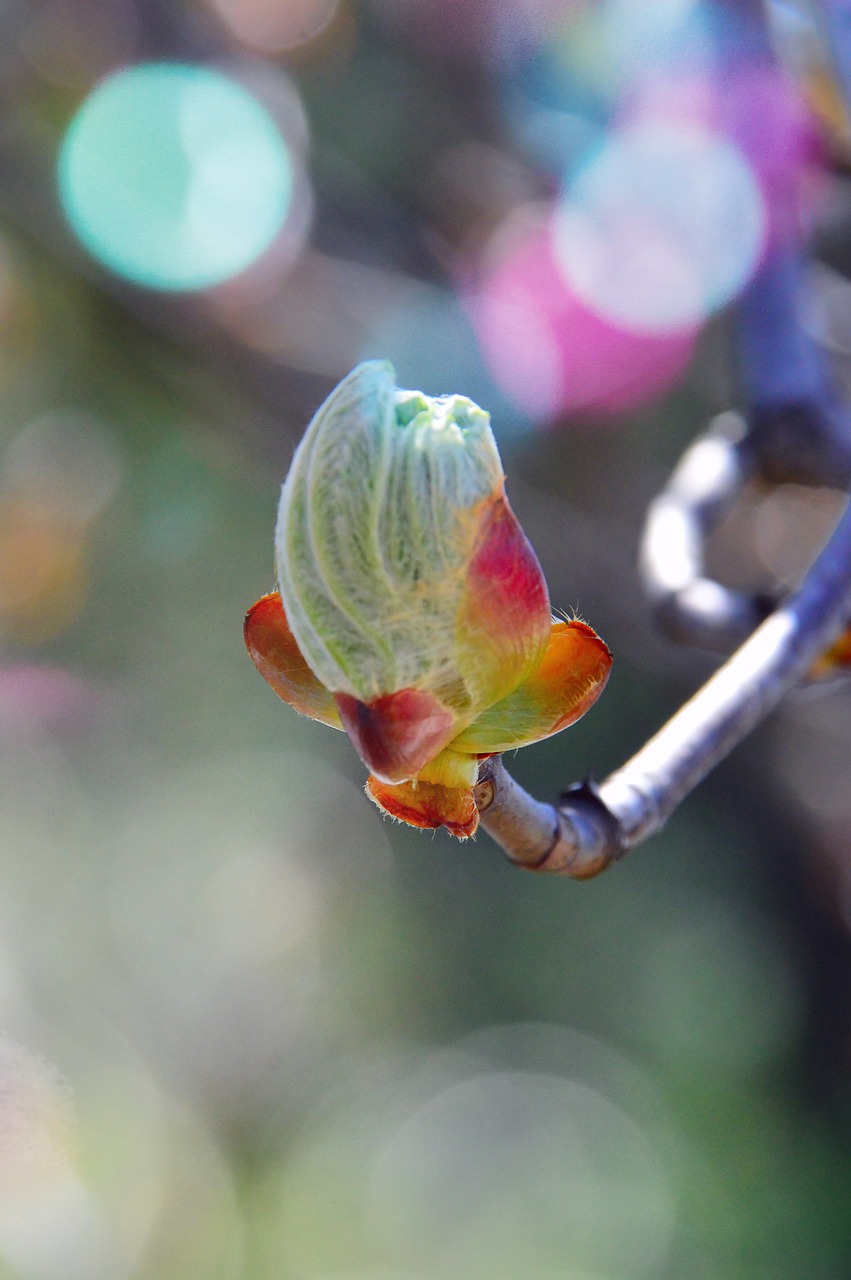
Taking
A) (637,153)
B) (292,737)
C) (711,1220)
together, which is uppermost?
(637,153)

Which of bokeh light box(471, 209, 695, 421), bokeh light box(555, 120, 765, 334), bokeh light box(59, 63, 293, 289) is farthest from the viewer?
bokeh light box(471, 209, 695, 421)

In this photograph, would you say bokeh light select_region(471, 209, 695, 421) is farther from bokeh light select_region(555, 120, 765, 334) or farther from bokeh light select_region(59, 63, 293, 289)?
bokeh light select_region(59, 63, 293, 289)

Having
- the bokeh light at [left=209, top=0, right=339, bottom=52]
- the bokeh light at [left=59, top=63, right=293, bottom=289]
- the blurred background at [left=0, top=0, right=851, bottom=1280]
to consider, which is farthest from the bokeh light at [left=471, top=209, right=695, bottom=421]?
the bokeh light at [left=209, top=0, right=339, bottom=52]

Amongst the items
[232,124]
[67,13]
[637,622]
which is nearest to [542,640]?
[637,622]

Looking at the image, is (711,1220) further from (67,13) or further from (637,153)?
(67,13)

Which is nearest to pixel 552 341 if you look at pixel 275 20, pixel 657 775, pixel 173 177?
pixel 173 177

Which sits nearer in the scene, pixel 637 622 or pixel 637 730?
pixel 637 622
